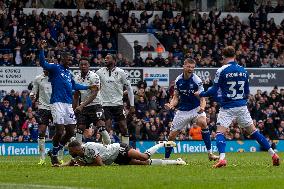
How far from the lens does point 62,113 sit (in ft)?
69.1

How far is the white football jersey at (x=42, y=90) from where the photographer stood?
958 inches

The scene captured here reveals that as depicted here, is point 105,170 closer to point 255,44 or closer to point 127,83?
point 127,83

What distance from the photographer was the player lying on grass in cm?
1981

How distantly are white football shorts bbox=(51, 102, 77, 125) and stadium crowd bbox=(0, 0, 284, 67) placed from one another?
18.4m

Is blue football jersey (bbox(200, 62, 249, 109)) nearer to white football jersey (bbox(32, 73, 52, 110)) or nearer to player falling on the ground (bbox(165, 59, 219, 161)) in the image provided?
player falling on the ground (bbox(165, 59, 219, 161))

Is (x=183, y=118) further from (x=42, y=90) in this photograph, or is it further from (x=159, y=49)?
(x=159, y=49)

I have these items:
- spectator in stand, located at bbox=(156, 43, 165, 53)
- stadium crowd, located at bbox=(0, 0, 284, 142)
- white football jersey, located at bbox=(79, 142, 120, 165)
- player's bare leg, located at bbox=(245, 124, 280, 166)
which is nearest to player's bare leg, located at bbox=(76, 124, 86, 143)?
white football jersey, located at bbox=(79, 142, 120, 165)

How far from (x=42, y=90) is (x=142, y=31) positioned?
2341 centimetres

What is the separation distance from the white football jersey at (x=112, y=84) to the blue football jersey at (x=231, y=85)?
A: 5358 mm

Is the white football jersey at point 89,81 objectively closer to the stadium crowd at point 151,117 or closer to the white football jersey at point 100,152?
the white football jersey at point 100,152

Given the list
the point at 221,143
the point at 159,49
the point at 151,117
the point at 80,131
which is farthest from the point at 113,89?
the point at 159,49

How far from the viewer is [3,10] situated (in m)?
43.1

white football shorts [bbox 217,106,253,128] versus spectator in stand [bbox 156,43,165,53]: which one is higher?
white football shorts [bbox 217,106,253,128]

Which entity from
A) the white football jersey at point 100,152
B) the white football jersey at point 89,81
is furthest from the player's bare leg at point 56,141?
the white football jersey at point 89,81
